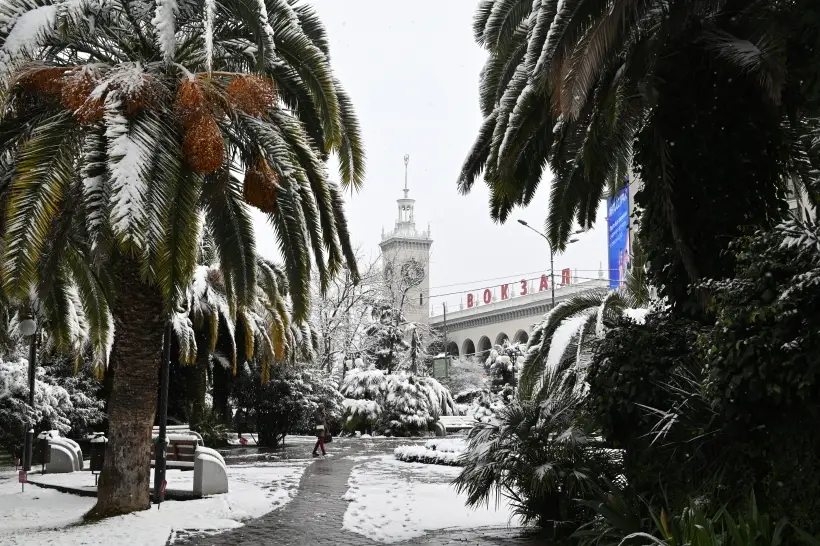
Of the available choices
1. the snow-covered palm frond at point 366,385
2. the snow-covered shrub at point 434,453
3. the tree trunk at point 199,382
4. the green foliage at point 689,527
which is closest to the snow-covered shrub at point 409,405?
the snow-covered palm frond at point 366,385

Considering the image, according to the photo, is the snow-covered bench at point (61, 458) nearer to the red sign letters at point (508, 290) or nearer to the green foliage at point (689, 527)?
the green foliage at point (689, 527)

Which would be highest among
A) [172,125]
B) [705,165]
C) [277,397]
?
[172,125]

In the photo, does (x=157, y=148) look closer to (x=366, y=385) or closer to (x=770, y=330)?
(x=770, y=330)

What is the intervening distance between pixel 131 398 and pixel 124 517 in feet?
5.07

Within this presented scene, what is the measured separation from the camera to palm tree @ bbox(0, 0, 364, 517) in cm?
895

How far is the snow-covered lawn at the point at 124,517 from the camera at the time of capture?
32.4 ft

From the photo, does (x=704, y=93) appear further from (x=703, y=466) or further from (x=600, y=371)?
(x=703, y=466)

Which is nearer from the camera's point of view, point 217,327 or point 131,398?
point 131,398

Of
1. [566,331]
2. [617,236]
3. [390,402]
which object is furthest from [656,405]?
[390,402]

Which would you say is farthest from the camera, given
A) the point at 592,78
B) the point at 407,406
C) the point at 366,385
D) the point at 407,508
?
the point at 366,385

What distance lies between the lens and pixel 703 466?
7.33 meters

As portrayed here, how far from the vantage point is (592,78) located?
7.68 meters

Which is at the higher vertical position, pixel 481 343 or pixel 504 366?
pixel 481 343

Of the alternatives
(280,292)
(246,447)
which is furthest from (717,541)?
(246,447)
